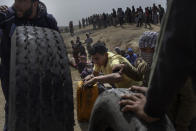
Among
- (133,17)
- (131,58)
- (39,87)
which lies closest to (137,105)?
(39,87)

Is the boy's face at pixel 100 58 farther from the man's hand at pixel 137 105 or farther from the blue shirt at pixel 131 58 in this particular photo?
the blue shirt at pixel 131 58

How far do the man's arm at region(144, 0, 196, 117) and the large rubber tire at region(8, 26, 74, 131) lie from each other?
1.09 meters

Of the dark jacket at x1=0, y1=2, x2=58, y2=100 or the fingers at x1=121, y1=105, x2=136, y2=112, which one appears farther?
the dark jacket at x1=0, y1=2, x2=58, y2=100

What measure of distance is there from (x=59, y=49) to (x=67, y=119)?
0.54 m

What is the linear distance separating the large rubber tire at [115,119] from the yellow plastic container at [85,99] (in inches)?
127

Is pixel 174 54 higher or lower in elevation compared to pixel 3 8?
lower

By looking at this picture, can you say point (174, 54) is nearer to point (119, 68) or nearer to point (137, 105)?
point (137, 105)

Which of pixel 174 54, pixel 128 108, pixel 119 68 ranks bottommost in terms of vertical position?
pixel 119 68

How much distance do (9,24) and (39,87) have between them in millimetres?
1061

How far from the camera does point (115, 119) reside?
2182 millimetres

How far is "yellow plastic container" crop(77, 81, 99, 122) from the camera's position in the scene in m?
5.98

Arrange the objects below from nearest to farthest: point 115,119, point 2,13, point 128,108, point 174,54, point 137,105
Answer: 1. point 174,54
2. point 137,105
3. point 128,108
4. point 115,119
5. point 2,13

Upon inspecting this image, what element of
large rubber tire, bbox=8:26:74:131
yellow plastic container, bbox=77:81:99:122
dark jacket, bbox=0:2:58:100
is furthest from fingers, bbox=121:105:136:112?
yellow plastic container, bbox=77:81:99:122

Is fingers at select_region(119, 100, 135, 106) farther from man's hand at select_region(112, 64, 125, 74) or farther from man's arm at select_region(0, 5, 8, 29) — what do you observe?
man's hand at select_region(112, 64, 125, 74)
